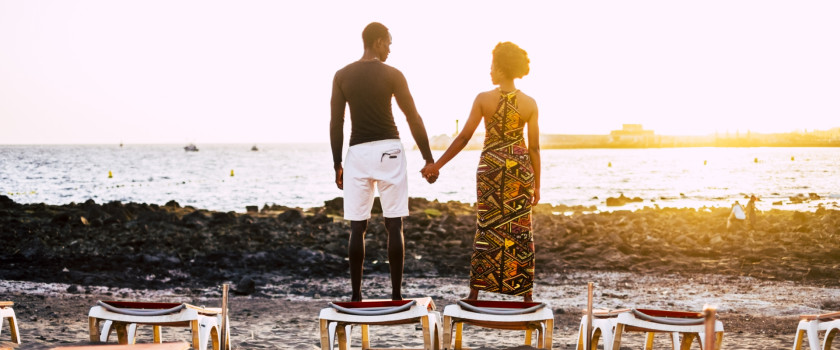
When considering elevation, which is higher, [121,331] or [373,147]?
[373,147]

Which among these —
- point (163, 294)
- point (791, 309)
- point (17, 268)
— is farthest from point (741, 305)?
point (17, 268)

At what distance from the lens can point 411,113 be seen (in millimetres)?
6273

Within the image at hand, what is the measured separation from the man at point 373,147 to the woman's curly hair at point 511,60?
78cm

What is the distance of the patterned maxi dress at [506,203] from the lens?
21.0 ft

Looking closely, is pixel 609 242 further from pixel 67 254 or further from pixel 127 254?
pixel 67 254

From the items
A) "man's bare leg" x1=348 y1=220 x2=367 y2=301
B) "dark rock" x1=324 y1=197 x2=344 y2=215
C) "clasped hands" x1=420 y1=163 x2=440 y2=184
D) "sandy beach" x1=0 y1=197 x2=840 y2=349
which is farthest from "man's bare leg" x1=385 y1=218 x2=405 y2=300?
"dark rock" x1=324 y1=197 x2=344 y2=215

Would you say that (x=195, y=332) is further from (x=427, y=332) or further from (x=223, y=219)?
(x=223, y=219)

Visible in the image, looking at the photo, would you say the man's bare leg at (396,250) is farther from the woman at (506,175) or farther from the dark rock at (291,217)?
the dark rock at (291,217)

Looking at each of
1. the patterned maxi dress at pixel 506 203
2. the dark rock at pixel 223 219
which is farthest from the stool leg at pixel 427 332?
the dark rock at pixel 223 219

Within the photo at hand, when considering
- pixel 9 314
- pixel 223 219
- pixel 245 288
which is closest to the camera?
pixel 9 314

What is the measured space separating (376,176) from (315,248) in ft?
31.1

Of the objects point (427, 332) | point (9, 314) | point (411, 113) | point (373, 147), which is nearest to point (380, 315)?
point (427, 332)

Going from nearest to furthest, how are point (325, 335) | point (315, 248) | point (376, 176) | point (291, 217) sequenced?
point (325, 335) → point (376, 176) → point (315, 248) → point (291, 217)

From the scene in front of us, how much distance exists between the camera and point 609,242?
15.7m
